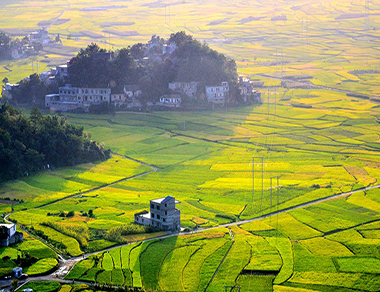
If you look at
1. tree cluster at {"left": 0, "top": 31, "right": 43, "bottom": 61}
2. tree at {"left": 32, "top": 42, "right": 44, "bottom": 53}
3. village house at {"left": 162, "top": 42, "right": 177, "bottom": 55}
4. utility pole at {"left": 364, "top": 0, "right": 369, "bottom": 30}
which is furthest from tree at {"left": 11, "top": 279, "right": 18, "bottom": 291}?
utility pole at {"left": 364, "top": 0, "right": 369, "bottom": 30}

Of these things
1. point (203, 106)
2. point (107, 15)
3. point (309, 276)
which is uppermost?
point (107, 15)

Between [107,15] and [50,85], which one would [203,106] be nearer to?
[50,85]

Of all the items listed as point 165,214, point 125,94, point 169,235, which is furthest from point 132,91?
point 169,235

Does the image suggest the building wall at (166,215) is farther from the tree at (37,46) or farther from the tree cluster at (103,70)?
the tree at (37,46)

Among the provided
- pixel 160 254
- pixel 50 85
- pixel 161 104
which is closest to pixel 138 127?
pixel 161 104

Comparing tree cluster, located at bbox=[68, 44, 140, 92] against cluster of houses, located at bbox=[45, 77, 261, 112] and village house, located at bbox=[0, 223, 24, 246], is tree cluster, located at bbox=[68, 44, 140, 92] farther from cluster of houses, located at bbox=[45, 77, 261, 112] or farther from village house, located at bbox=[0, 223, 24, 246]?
village house, located at bbox=[0, 223, 24, 246]
